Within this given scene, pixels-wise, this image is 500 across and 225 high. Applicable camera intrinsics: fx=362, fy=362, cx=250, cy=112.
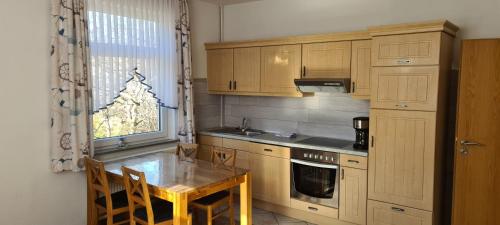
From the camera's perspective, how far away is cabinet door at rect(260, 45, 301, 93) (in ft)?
13.1

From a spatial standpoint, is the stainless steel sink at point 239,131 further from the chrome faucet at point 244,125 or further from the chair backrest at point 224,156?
the chair backrest at point 224,156

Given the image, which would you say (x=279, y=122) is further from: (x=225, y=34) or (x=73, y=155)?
(x=73, y=155)

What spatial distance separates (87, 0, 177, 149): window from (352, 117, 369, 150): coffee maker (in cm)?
206

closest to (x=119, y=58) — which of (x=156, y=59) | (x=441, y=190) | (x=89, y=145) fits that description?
(x=156, y=59)

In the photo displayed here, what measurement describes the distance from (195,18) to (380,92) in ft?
8.27

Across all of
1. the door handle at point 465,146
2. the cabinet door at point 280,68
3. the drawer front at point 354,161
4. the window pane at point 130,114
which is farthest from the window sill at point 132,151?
the door handle at point 465,146

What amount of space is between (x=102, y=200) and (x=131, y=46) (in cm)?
154

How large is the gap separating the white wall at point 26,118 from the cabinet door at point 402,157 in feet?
9.35

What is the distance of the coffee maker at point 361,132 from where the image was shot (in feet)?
11.6

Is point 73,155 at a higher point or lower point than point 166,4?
lower

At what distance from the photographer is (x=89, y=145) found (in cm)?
333

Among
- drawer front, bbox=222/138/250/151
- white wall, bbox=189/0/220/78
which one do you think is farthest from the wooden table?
white wall, bbox=189/0/220/78

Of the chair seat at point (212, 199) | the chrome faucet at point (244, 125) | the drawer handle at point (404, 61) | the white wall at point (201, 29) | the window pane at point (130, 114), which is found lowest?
the chair seat at point (212, 199)

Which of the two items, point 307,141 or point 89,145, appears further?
point 307,141
